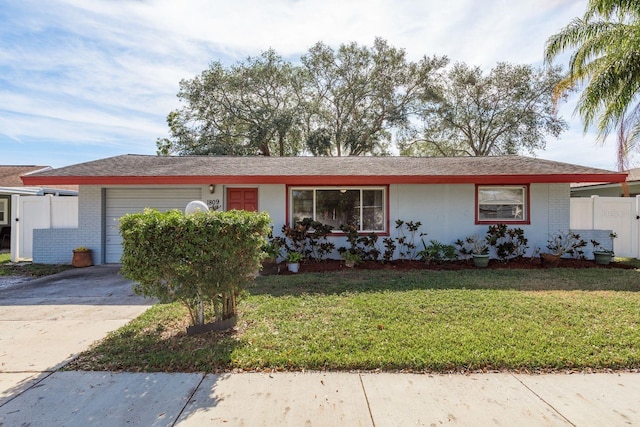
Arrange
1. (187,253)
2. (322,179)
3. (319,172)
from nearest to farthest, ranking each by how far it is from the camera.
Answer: (187,253) < (322,179) < (319,172)

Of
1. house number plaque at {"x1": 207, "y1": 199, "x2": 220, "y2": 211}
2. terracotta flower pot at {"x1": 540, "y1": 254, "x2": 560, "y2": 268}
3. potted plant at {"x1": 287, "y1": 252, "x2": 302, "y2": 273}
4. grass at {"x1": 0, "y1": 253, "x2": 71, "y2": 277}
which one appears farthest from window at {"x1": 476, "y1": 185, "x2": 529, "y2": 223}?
grass at {"x1": 0, "y1": 253, "x2": 71, "y2": 277}

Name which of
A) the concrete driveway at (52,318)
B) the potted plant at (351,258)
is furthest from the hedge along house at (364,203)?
the concrete driveway at (52,318)

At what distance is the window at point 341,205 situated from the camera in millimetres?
9609

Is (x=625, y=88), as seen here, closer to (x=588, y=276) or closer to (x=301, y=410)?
(x=588, y=276)

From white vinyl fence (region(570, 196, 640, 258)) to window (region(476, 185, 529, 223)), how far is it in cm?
177

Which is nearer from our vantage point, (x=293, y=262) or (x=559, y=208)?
(x=293, y=262)

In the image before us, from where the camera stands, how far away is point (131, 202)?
9.94 metres

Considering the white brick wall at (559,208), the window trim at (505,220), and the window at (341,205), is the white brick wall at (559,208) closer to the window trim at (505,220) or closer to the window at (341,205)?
the window trim at (505,220)

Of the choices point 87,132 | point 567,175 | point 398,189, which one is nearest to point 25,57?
point 87,132

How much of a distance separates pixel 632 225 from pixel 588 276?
4581mm

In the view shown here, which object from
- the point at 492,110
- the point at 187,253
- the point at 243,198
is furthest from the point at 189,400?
the point at 492,110

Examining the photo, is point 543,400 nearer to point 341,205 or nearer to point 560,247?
point 341,205

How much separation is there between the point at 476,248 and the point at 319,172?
4604mm

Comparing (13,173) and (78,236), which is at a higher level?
(13,173)
